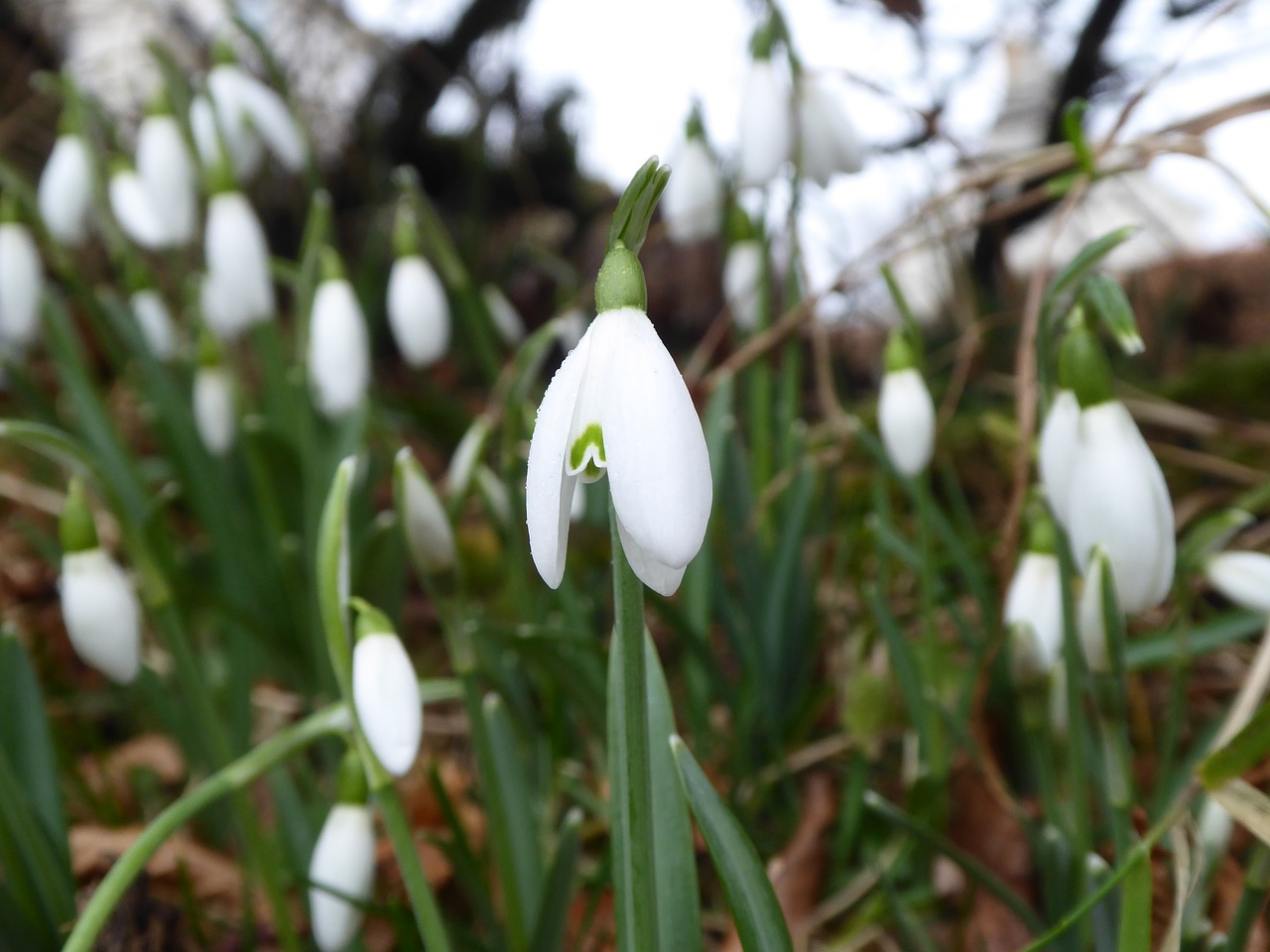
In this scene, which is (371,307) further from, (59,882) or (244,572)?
(59,882)

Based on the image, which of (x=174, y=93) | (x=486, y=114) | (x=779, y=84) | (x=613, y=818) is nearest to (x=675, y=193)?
(x=779, y=84)

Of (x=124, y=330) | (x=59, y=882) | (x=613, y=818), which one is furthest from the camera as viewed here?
(x=124, y=330)

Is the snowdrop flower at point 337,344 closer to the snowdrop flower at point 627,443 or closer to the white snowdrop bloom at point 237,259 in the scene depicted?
the white snowdrop bloom at point 237,259

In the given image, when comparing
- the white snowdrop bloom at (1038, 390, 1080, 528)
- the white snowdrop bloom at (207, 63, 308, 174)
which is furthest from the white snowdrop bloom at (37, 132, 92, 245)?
the white snowdrop bloom at (1038, 390, 1080, 528)

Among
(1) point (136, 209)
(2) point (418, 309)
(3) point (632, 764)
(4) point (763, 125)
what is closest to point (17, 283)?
(1) point (136, 209)

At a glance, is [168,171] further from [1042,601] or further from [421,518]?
[1042,601]
